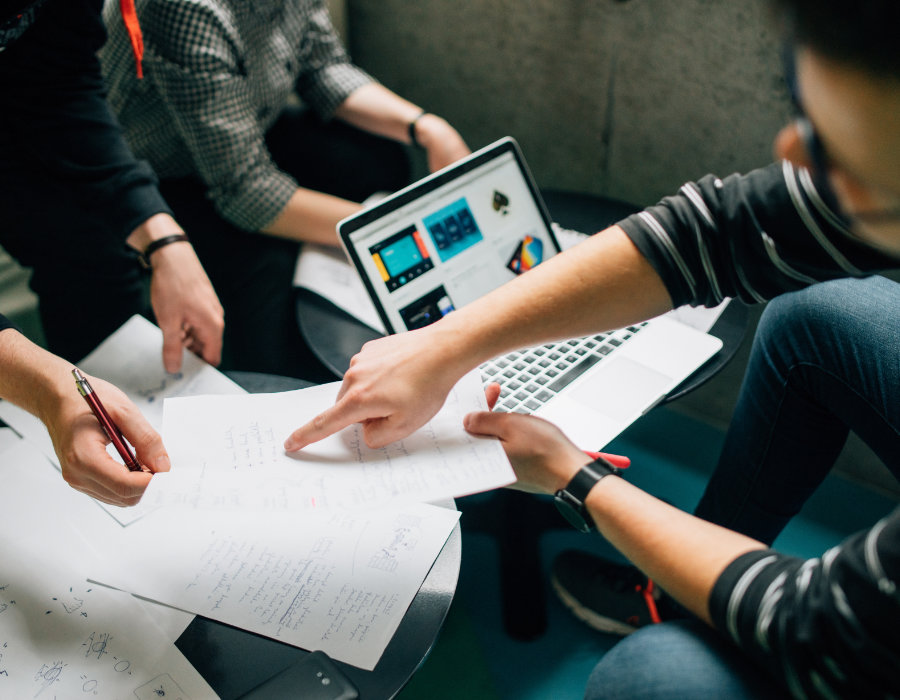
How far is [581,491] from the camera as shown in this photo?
2.07 feet

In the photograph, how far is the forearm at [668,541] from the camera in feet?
1.84

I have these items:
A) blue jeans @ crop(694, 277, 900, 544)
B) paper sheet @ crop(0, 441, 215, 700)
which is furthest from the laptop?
paper sheet @ crop(0, 441, 215, 700)

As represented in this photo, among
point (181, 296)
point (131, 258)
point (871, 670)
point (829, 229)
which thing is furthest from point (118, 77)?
point (871, 670)

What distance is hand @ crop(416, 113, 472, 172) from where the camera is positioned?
1.37 m

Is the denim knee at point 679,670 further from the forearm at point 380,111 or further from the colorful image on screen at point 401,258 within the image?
the forearm at point 380,111

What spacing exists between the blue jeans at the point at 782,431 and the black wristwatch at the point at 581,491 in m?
0.12

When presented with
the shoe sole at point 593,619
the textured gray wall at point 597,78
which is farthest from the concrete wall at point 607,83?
the shoe sole at point 593,619

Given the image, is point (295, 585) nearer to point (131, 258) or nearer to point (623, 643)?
point (623, 643)

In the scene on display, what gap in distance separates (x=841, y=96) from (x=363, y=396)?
0.46 meters

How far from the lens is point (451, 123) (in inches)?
69.7

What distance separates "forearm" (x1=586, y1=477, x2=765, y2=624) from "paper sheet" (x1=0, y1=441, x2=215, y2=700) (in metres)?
0.40

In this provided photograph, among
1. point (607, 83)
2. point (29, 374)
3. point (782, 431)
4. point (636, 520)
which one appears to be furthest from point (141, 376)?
point (607, 83)

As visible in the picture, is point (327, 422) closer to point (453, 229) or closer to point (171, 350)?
point (171, 350)

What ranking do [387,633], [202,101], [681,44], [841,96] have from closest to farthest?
[841,96] → [387,633] → [202,101] → [681,44]
